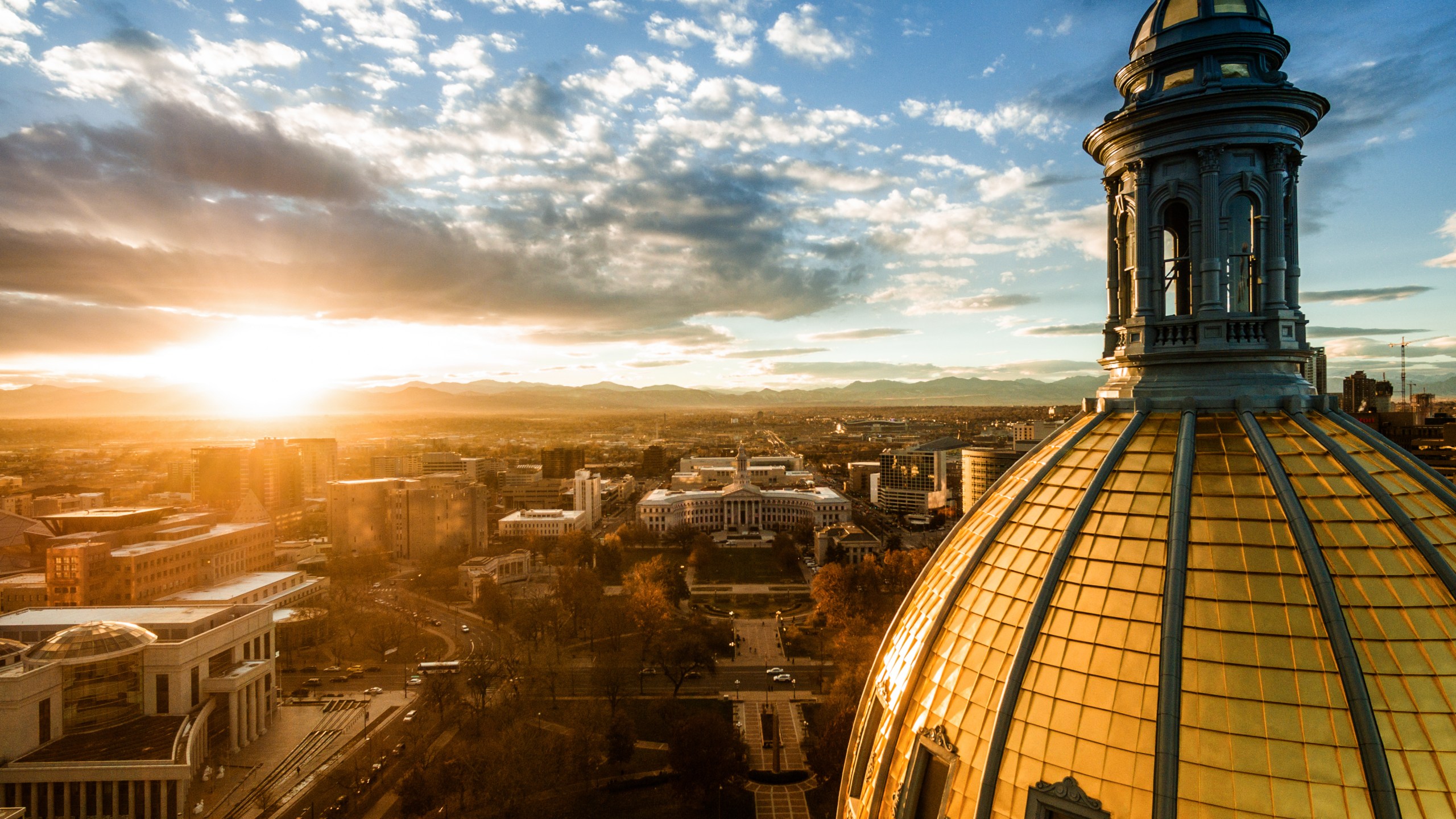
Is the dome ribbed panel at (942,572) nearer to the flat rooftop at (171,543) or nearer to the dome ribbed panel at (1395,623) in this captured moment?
the dome ribbed panel at (1395,623)

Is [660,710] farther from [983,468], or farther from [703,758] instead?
[983,468]

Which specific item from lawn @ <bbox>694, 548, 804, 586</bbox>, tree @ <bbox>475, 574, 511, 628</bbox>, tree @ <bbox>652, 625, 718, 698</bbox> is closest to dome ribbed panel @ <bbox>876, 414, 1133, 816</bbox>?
tree @ <bbox>652, 625, 718, 698</bbox>

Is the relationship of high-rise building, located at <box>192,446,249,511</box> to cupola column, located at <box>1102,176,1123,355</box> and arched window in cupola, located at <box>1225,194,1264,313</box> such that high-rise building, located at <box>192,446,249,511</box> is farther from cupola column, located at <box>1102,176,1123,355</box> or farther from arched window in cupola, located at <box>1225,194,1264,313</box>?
arched window in cupola, located at <box>1225,194,1264,313</box>

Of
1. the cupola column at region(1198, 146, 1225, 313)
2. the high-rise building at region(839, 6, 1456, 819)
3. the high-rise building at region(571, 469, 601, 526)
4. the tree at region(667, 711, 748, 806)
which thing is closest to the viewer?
the high-rise building at region(839, 6, 1456, 819)

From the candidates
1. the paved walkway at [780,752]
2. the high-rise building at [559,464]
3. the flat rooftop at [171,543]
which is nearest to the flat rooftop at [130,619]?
the flat rooftop at [171,543]

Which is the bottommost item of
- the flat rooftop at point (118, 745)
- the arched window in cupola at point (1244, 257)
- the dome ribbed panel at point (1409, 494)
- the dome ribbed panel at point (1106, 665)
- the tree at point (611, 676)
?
the tree at point (611, 676)

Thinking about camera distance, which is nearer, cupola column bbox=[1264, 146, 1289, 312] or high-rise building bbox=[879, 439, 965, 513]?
cupola column bbox=[1264, 146, 1289, 312]
